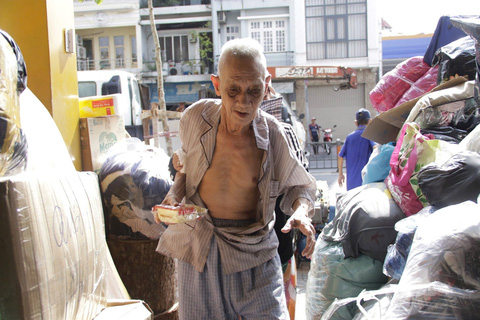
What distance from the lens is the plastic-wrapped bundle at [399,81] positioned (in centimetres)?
387

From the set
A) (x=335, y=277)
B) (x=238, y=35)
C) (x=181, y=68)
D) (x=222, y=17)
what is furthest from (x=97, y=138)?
(x=238, y=35)

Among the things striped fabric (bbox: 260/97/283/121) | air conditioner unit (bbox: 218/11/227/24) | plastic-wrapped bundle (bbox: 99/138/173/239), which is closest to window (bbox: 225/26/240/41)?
air conditioner unit (bbox: 218/11/227/24)

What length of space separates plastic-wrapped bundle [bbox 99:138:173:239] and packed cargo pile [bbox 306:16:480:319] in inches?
44.1

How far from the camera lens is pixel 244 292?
1.93m

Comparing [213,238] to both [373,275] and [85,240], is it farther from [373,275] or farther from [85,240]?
[373,275]

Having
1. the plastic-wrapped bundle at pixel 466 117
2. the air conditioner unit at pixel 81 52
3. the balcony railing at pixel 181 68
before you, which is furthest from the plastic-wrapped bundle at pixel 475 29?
the air conditioner unit at pixel 81 52

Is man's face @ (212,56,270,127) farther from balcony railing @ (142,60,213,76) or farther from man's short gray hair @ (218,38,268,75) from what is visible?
balcony railing @ (142,60,213,76)

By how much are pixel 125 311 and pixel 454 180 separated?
1.59m

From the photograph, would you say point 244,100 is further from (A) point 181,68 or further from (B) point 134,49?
(B) point 134,49

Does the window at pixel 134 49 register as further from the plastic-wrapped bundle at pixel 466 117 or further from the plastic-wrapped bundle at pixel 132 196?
the plastic-wrapped bundle at pixel 466 117

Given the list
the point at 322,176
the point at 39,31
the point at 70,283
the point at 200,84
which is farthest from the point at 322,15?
the point at 70,283

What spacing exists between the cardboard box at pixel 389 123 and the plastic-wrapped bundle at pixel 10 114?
2559mm

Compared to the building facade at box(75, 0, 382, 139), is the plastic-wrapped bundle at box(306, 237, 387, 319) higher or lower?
lower

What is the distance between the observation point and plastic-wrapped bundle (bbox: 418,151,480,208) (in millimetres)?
2121
